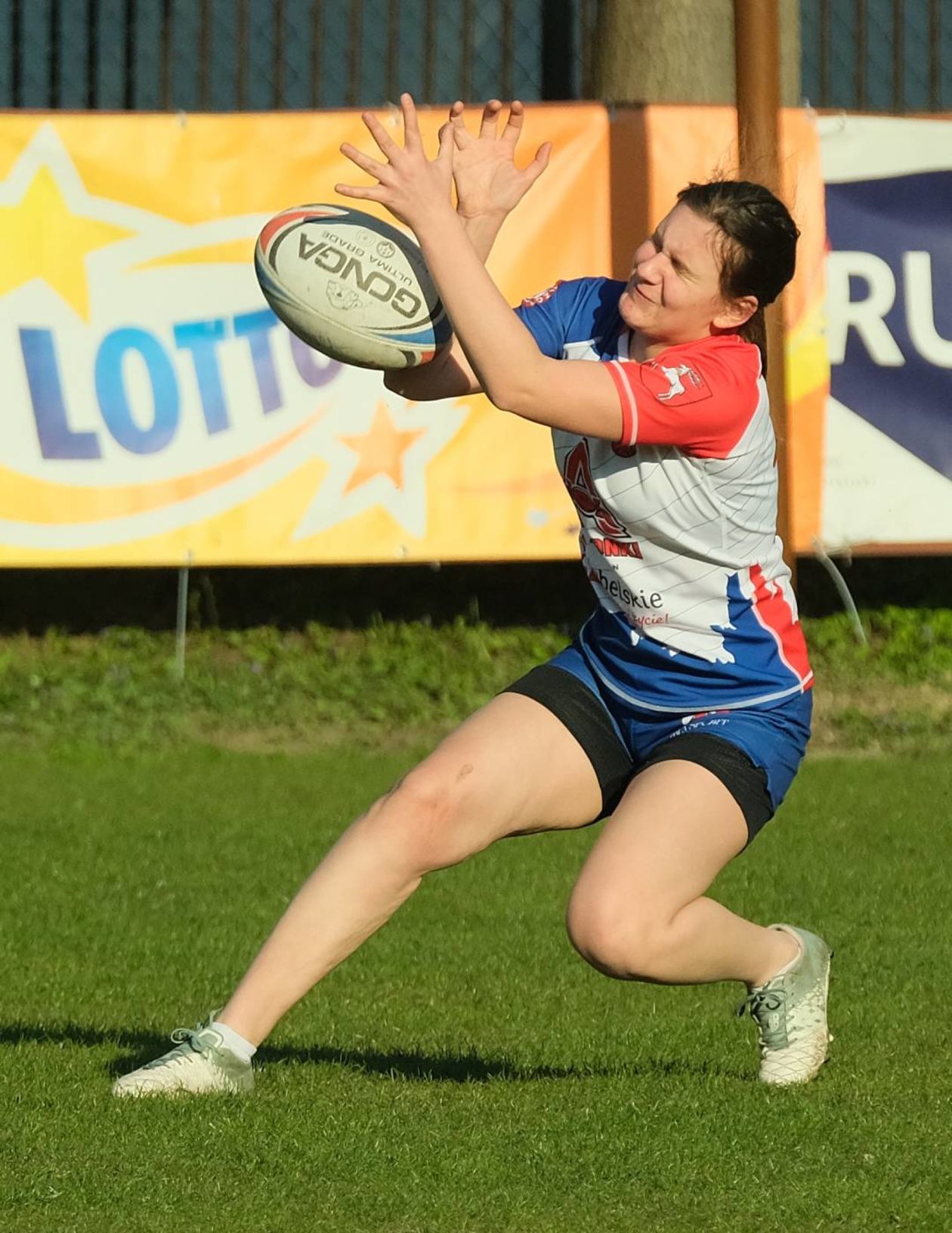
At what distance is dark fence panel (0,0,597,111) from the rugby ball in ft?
22.5

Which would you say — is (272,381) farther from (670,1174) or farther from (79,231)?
(670,1174)

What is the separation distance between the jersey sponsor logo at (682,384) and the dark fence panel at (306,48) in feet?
23.8

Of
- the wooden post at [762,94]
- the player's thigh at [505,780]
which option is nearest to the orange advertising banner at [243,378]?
the wooden post at [762,94]

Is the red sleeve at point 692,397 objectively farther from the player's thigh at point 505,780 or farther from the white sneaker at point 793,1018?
the white sneaker at point 793,1018

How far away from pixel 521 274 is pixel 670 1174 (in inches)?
252

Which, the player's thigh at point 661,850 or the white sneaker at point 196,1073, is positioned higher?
the player's thigh at point 661,850

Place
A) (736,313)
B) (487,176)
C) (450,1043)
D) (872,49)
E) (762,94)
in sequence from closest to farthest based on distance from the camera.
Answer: (736,313) → (487,176) → (450,1043) → (762,94) → (872,49)

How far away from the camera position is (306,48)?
36.9 ft

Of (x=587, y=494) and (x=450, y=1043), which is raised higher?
(x=587, y=494)

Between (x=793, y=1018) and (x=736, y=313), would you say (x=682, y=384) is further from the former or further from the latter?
(x=793, y=1018)

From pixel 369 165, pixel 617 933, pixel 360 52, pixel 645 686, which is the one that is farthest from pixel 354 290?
pixel 360 52

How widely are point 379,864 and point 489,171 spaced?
1.52 m

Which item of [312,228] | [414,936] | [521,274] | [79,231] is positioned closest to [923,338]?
[521,274]

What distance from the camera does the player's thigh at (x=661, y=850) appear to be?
14.0 ft
